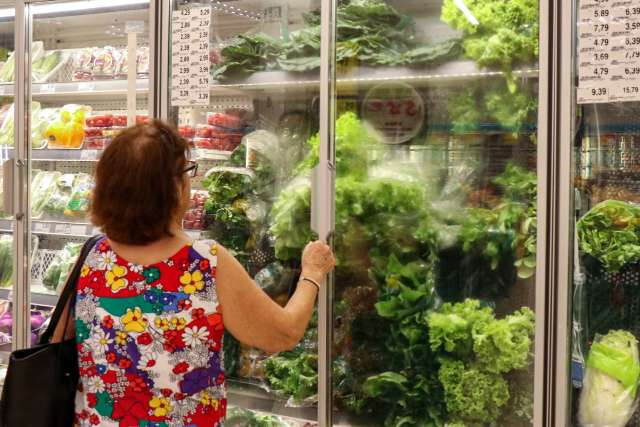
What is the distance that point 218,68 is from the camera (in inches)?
115

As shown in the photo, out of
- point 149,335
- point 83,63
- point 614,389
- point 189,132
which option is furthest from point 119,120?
point 614,389

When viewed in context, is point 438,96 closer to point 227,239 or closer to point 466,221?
point 466,221

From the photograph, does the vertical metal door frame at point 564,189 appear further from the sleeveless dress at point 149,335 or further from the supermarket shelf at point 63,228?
the supermarket shelf at point 63,228

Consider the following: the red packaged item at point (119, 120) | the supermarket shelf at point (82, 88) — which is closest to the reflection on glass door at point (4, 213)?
the supermarket shelf at point (82, 88)

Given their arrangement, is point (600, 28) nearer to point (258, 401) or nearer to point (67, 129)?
point (258, 401)

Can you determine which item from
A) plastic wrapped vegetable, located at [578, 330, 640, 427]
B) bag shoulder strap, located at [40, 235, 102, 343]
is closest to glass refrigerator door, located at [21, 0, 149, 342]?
bag shoulder strap, located at [40, 235, 102, 343]

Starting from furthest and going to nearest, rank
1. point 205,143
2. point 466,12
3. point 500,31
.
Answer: point 205,143 → point 466,12 → point 500,31

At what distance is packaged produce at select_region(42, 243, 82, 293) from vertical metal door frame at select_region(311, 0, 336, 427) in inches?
80.1

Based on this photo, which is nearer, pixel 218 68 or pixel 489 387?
pixel 489 387

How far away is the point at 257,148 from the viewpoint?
2934mm

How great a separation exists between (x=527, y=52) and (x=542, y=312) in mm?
886

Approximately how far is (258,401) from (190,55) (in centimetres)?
142

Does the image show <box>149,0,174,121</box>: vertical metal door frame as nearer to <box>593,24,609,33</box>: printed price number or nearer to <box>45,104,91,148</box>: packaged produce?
<box>45,104,91,148</box>: packaged produce

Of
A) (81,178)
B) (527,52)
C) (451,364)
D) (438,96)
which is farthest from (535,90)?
(81,178)
